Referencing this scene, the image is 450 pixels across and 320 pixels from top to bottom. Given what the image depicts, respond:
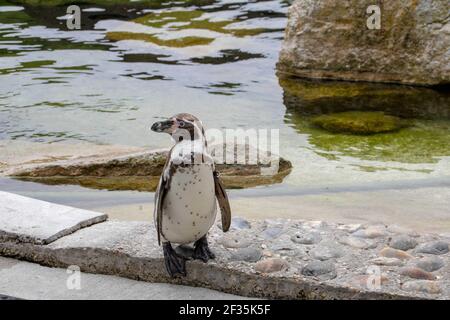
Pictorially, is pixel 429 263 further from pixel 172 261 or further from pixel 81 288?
pixel 81 288

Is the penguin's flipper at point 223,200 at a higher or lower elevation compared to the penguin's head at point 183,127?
lower

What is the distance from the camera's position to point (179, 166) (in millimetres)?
3889

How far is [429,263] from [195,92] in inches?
235

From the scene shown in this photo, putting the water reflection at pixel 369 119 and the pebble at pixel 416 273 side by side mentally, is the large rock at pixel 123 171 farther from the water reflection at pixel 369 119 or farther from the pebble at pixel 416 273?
the pebble at pixel 416 273

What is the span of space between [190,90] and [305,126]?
1887 millimetres

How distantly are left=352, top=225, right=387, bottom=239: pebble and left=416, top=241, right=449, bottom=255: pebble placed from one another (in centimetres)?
24

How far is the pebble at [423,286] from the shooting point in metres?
3.64

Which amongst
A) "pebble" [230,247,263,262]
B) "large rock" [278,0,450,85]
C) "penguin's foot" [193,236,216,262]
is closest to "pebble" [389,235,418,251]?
"pebble" [230,247,263,262]

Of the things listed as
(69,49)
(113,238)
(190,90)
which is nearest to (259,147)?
(190,90)

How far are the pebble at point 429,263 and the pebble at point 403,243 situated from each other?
183 mm

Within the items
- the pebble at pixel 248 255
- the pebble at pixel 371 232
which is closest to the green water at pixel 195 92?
the pebble at pixel 371 232

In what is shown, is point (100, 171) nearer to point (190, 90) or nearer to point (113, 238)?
point (113, 238)

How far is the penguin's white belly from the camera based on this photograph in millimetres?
3902

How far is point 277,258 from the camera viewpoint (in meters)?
4.00
